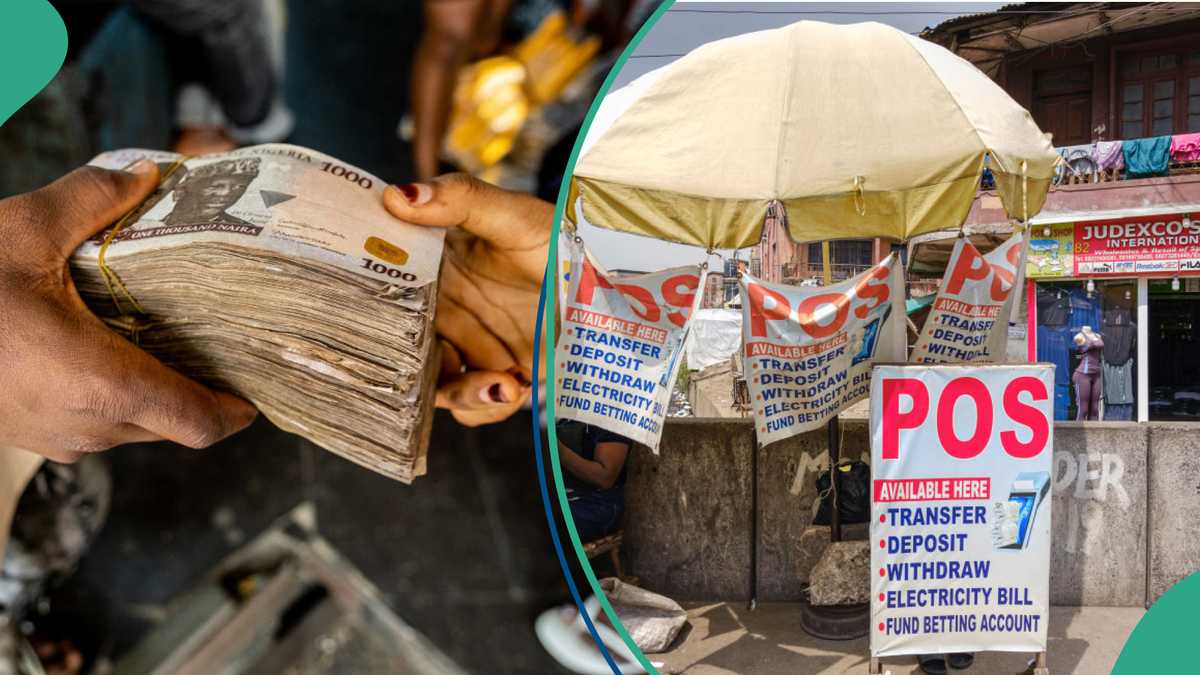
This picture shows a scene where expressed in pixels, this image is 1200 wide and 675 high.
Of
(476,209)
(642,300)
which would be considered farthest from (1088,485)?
(476,209)

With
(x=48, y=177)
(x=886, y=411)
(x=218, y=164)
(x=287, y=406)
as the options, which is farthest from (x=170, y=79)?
(x=886, y=411)

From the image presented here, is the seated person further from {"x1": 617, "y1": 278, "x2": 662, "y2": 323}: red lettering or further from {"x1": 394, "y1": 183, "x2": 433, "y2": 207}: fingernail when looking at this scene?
{"x1": 394, "y1": 183, "x2": 433, "y2": 207}: fingernail

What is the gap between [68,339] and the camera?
3.30 ft

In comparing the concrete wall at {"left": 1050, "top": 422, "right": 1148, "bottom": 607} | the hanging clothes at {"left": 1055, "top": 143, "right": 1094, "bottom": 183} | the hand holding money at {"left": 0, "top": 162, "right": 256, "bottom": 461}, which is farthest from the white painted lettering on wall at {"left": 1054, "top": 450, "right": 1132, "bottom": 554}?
the hand holding money at {"left": 0, "top": 162, "right": 256, "bottom": 461}

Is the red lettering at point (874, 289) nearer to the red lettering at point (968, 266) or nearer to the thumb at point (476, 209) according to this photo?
the red lettering at point (968, 266)

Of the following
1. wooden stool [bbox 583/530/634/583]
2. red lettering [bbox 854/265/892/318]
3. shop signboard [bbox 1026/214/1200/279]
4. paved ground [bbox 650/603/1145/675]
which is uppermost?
shop signboard [bbox 1026/214/1200/279]

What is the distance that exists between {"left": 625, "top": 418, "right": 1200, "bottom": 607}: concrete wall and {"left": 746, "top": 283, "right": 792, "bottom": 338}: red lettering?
111mm

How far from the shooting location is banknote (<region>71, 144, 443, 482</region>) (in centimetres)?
99

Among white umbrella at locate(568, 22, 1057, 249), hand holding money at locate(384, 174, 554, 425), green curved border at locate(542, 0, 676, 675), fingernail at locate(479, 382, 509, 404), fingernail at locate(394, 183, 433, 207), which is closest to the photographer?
white umbrella at locate(568, 22, 1057, 249)

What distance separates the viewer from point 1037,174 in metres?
0.88

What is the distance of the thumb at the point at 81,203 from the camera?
3.29 ft

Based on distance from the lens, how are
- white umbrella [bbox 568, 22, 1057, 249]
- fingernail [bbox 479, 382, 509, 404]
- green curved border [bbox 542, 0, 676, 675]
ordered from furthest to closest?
fingernail [bbox 479, 382, 509, 404] → green curved border [bbox 542, 0, 676, 675] → white umbrella [bbox 568, 22, 1057, 249]

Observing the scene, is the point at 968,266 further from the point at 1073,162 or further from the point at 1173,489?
the point at 1173,489

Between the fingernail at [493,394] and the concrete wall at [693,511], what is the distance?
45 cm
